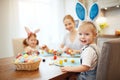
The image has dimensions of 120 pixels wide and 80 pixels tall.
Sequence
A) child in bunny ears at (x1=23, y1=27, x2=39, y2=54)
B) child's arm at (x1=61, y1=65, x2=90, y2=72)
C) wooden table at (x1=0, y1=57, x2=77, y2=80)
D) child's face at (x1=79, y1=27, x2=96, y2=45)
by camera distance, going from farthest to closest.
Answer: child in bunny ears at (x1=23, y1=27, x2=39, y2=54) < child's face at (x1=79, y1=27, x2=96, y2=45) < child's arm at (x1=61, y1=65, x2=90, y2=72) < wooden table at (x1=0, y1=57, x2=77, y2=80)

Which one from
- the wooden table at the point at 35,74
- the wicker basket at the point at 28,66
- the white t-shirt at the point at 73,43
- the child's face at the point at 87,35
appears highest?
the child's face at the point at 87,35

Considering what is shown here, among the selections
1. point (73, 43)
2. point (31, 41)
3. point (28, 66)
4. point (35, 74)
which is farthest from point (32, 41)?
point (35, 74)

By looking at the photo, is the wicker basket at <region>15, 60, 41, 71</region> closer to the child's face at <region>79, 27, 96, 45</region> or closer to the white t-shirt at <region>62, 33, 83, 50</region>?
the child's face at <region>79, 27, 96, 45</region>

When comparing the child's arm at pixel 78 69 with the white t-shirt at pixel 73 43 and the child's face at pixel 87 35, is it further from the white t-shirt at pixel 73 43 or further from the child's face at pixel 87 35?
the white t-shirt at pixel 73 43

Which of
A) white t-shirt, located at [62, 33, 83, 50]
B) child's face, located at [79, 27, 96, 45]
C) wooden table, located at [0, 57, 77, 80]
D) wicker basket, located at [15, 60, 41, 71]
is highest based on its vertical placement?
child's face, located at [79, 27, 96, 45]

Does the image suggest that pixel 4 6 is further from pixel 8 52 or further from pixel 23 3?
pixel 8 52

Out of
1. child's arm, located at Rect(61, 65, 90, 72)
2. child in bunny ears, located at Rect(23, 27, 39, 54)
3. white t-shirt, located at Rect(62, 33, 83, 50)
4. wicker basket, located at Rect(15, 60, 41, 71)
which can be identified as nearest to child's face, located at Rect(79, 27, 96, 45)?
child's arm, located at Rect(61, 65, 90, 72)

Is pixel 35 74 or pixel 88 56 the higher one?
pixel 88 56

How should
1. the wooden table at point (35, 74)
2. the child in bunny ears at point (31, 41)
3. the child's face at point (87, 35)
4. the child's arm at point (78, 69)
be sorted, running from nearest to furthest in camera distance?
the wooden table at point (35, 74) → the child's arm at point (78, 69) → the child's face at point (87, 35) → the child in bunny ears at point (31, 41)

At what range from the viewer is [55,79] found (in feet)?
3.74

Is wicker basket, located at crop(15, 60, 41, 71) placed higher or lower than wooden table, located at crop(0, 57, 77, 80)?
higher

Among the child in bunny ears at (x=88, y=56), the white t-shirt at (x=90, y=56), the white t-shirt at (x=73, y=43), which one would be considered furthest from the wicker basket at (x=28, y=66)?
the white t-shirt at (x=73, y=43)

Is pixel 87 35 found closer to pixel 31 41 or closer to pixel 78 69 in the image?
pixel 78 69

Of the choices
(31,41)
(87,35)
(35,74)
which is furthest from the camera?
(31,41)
